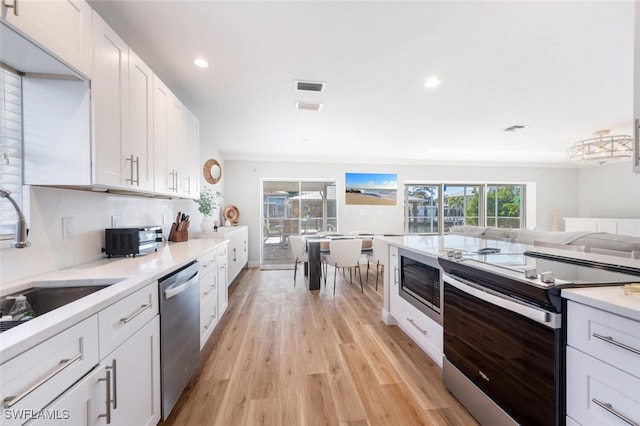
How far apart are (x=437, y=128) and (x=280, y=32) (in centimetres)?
299

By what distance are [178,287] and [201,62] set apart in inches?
70.5

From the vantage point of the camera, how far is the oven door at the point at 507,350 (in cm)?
105

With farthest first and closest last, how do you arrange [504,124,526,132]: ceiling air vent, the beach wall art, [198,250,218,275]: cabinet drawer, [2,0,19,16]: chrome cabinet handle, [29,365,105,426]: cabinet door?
the beach wall art
[504,124,526,132]: ceiling air vent
[198,250,218,275]: cabinet drawer
[2,0,19,16]: chrome cabinet handle
[29,365,105,426]: cabinet door

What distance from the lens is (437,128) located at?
3.93 m

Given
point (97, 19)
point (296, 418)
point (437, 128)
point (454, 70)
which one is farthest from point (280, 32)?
point (437, 128)

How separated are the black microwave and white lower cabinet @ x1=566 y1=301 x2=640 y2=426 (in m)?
0.89

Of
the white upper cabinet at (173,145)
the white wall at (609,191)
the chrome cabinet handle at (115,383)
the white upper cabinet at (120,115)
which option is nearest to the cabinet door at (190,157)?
the white upper cabinet at (173,145)

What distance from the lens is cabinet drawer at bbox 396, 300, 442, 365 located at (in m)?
1.95

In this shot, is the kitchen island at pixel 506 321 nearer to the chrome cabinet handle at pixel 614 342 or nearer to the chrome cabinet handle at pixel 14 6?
the chrome cabinet handle at pixel 614 342

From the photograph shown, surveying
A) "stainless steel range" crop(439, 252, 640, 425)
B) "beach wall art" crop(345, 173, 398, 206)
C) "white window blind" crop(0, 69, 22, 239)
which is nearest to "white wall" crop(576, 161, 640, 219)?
"beach wall art" crop(345, 173, 398, 206)

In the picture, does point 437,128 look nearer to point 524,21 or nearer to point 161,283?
point 524,21

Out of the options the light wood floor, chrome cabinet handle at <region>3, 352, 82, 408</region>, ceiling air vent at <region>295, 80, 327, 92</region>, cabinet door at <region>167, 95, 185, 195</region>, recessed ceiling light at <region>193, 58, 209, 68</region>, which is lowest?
the light wood floor

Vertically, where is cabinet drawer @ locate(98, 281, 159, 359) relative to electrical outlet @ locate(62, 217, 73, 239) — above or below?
below

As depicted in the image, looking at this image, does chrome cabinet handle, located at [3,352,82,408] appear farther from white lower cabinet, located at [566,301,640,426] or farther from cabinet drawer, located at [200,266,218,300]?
white lower cabinet, located at [566,301,640,426]
